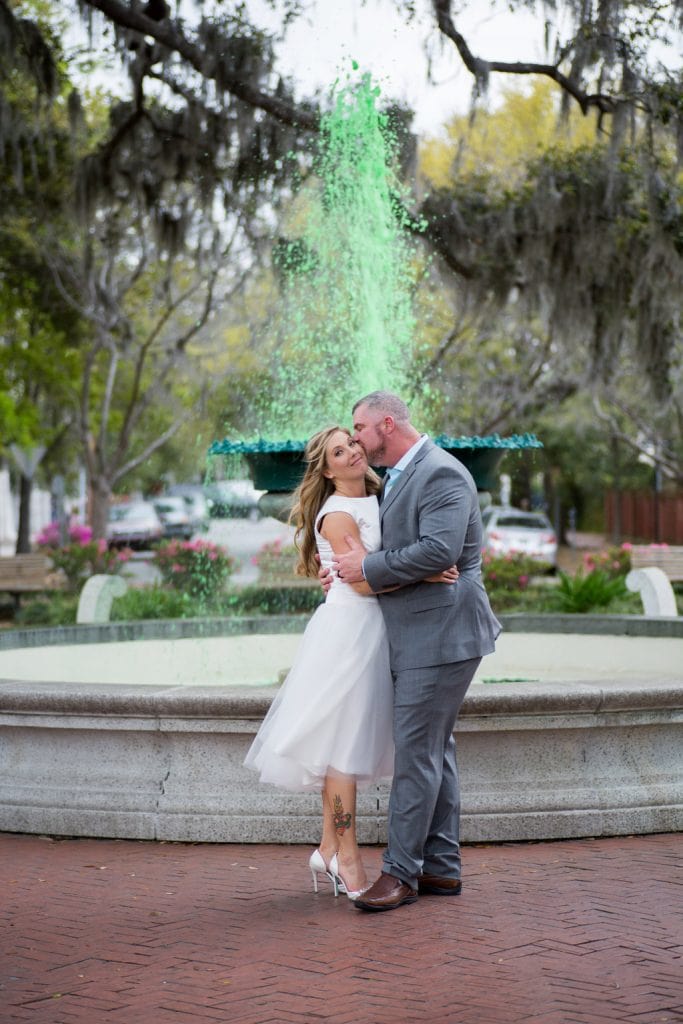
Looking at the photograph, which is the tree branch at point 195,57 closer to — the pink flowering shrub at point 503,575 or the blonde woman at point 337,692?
the pink flowering shrub at point 503,575

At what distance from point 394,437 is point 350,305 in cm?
1244

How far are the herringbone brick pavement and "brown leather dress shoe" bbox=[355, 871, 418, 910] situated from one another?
47 millimetres

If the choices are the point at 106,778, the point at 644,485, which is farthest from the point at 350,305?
the point at 644,485

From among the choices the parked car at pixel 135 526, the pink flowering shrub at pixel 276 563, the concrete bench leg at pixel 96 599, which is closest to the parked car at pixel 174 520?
the parked car at pixel 135 526

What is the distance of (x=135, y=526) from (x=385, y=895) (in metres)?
34.8

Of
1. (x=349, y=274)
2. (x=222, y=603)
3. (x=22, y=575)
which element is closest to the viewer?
(x=349, y=274)

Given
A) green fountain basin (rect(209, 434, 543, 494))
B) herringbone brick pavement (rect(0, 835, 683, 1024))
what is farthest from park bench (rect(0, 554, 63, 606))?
herringbone brick pavement (rect(0, 835, 683, 1024))

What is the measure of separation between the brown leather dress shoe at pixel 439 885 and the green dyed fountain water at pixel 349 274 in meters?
7.11

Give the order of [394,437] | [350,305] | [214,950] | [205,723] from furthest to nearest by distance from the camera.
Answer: [350,305] < [205,723] < [394,437] < [214,950]

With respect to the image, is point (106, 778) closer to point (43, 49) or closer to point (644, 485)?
point (43, 49)

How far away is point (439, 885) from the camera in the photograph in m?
5.50

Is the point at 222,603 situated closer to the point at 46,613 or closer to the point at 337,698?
the point at 46,613

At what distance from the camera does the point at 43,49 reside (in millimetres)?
16719

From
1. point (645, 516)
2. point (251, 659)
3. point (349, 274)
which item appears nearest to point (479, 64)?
point (349, 274)
